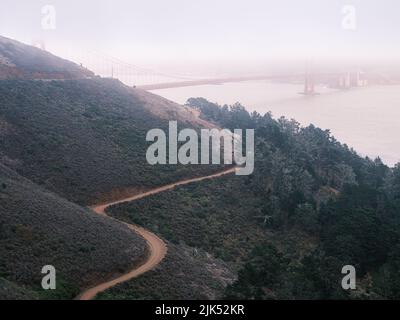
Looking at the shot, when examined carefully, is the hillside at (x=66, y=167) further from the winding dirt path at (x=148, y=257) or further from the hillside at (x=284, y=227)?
the hillside at (x=284, y=227)

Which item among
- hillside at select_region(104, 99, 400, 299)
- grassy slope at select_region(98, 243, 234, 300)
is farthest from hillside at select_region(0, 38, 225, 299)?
hillside at select_region(104, 99, 400, 299)

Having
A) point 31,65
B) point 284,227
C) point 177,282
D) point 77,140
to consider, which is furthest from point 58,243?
point 31,65

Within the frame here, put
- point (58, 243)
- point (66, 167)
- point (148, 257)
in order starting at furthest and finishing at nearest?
point (66, 167) < point (148, 257) < point (58, 243)

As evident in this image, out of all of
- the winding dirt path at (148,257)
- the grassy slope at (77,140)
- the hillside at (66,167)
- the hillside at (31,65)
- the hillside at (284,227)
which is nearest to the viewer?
the winding dirt path at (148,257)

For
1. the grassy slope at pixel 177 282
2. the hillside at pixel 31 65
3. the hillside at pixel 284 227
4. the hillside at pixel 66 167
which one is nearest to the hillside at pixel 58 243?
the hillside at pixel 66 167

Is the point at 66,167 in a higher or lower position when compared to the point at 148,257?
higher

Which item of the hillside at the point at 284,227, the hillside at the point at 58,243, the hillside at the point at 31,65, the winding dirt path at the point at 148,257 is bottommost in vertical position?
the hillside at the point at 284,227

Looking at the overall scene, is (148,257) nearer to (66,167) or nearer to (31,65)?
(66,167)
